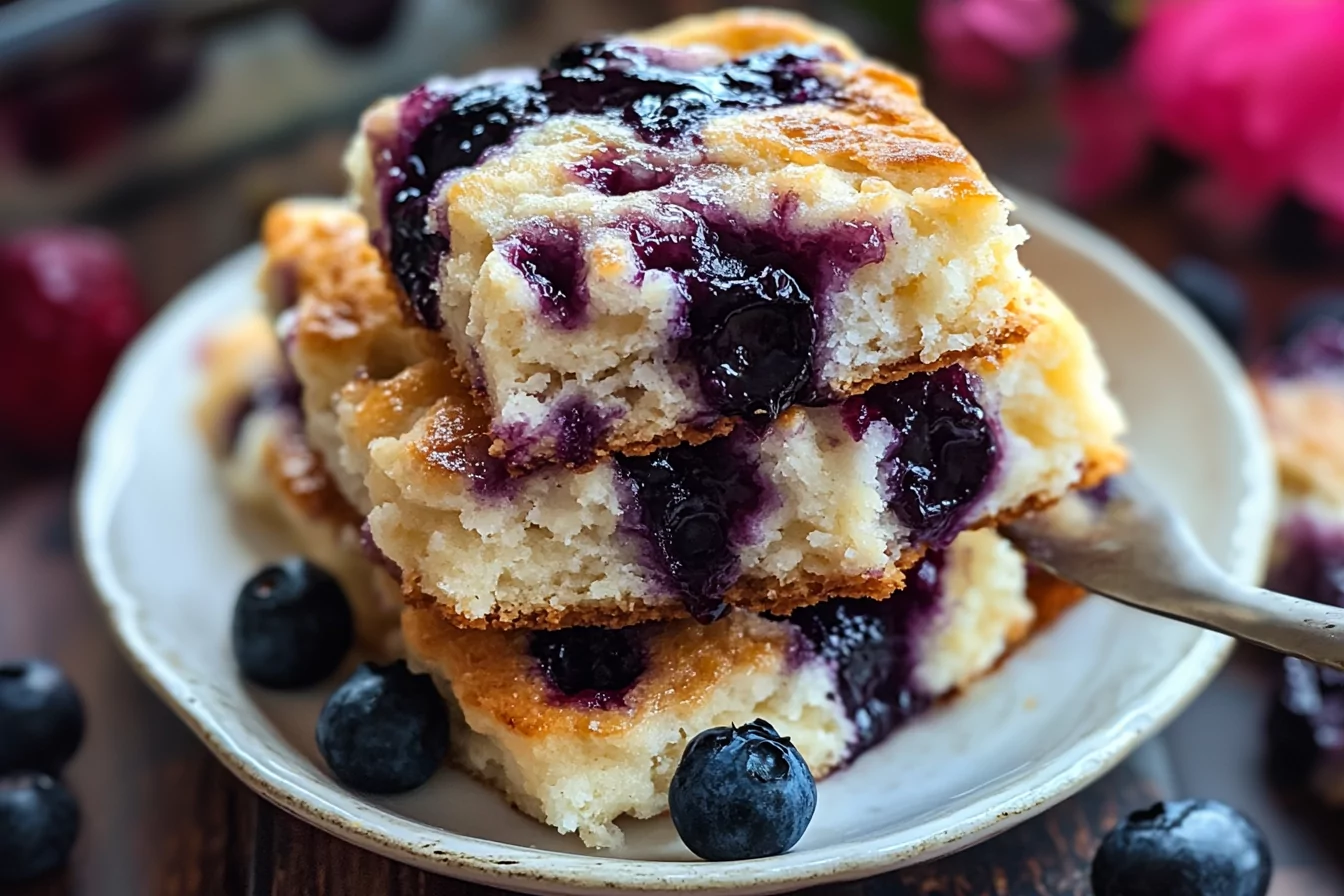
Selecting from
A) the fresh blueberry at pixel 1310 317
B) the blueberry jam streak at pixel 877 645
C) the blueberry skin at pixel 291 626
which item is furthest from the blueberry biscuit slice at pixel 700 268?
the fresh blueberry at pixel 1310 317

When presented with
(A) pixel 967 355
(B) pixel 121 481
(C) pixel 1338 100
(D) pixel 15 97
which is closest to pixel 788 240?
(A) pixel 967 355

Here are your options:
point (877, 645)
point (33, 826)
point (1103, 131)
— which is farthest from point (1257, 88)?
point (33, 826)

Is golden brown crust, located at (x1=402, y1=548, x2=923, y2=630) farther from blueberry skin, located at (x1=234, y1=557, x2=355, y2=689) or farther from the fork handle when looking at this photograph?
the fork handle

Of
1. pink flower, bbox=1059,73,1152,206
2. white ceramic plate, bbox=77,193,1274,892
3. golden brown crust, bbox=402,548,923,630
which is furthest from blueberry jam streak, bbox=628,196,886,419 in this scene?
pink flower, bbox=1059,73,1152,206

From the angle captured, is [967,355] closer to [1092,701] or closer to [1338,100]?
[1092,701]

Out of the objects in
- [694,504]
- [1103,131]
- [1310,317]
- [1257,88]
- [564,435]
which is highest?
[564,435]

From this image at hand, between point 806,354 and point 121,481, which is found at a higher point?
point 806,354

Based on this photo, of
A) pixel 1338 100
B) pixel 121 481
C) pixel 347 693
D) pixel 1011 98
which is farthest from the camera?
pixel 1011 98

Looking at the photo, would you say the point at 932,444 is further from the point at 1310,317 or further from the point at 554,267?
the point at 1310,317

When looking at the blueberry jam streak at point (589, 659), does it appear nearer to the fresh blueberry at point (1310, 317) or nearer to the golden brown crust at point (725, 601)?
the golden brown crust at point (725, 601)
